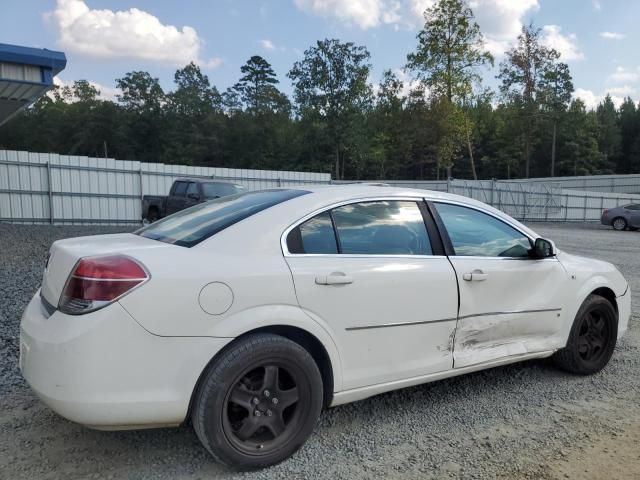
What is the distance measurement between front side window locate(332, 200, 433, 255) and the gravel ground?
115 cm

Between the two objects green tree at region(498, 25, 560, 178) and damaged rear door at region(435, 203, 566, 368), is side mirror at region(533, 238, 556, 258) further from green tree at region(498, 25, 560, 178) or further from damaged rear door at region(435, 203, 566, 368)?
green tree at region(498, 25, 560, 178)

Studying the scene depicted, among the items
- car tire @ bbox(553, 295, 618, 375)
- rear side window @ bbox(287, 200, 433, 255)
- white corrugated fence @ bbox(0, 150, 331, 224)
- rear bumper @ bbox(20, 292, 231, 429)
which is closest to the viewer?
rear bumper @ bbox(20, 292, 231, 429)

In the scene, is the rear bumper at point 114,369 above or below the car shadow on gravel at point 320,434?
above

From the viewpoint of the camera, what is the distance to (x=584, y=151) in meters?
52.0

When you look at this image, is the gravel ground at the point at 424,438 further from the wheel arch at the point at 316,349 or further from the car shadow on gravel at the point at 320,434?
the wheel arch at the point at 316,349

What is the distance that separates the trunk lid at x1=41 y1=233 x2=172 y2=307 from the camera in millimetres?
2492

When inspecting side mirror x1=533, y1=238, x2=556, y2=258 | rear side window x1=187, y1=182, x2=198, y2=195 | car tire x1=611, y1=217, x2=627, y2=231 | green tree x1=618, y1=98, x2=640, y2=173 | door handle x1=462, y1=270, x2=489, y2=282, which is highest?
green tree x1=618, y1=98, x2=640, y2=173

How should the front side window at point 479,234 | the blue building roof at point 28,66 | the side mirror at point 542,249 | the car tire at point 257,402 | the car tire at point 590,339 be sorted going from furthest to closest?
the blue building roof at point 28,66, the car tire at point 590,339, the side mirror at point 542,249, the front side window at point 479,234, the car tire at point 257,402

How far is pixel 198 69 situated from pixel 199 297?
2968 inches

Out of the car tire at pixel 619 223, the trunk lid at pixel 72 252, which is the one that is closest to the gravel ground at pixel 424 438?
the trunk lid at pixel 72 252

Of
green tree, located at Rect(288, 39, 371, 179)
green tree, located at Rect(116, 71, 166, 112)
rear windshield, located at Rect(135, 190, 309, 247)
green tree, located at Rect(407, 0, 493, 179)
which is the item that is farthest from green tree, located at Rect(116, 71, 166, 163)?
rear windshield, located at Rect(135, 190, 309, 247)

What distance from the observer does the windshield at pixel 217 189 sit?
44.9 ft

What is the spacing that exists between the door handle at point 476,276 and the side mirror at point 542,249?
0.62 meters

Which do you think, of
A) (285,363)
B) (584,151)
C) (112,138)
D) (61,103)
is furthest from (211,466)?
(61,103)
